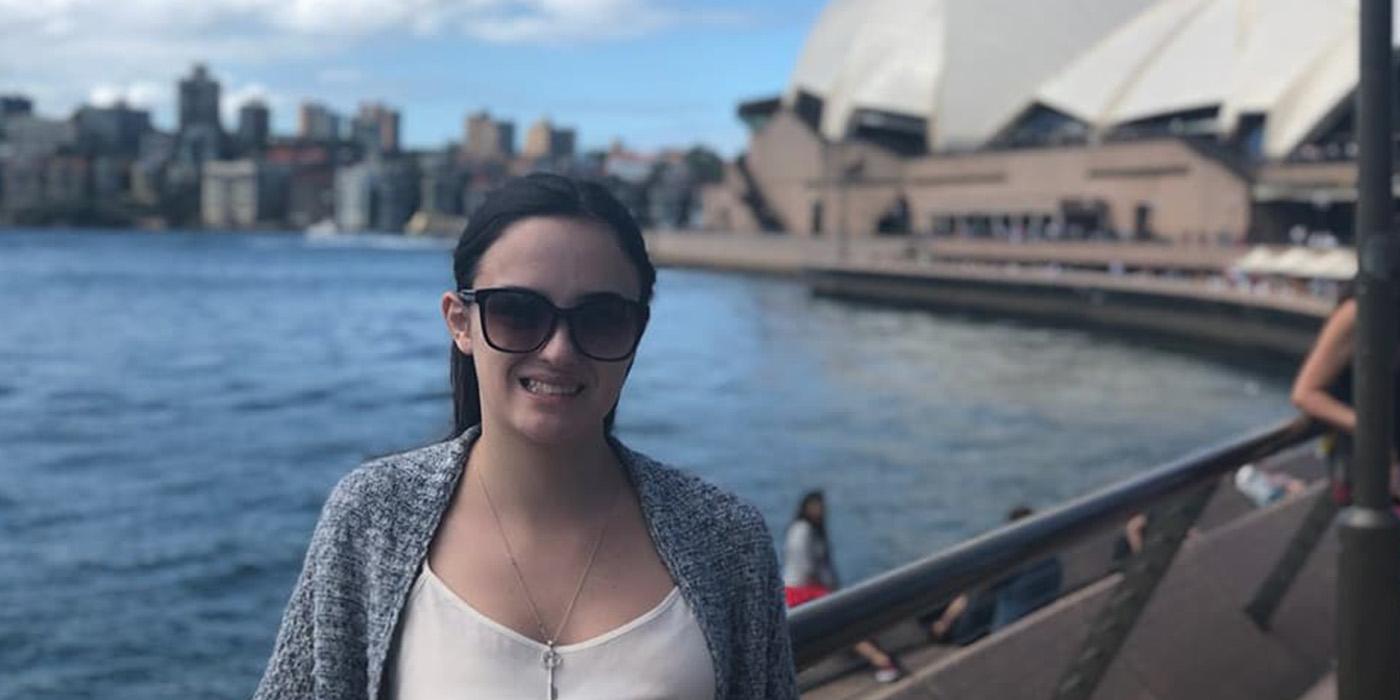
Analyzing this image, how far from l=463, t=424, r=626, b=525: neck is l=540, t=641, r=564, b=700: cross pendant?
0.13 m

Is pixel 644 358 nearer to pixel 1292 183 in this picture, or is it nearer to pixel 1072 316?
pixel 1072 316

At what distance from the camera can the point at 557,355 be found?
133 cm

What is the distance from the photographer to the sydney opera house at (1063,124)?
140 feet

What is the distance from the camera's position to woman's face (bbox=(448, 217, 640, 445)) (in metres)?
1.34

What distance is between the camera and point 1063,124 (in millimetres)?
53969

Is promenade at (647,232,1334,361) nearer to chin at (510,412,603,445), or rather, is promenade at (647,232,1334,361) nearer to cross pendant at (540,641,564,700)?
chin at (510,412,603,445)

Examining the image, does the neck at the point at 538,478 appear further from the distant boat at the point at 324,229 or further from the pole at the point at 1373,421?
the distant boat at the point at 324,229

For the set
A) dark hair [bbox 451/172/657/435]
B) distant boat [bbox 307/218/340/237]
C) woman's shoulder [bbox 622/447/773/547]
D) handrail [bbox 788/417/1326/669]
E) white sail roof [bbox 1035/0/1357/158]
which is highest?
white sail roof [bbox 1035/0/1357/158]

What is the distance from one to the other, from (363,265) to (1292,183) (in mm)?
59451

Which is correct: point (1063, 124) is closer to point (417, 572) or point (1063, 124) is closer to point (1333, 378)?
point (1333, 378)

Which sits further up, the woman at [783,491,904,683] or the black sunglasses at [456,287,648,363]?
the black sunglasses at [456,287,648,363]

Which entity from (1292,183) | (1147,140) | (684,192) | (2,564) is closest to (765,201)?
(1147,140)

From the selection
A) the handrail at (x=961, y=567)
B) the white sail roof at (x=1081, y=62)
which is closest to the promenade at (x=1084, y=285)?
the white sail roof at (x=1081, y=62)

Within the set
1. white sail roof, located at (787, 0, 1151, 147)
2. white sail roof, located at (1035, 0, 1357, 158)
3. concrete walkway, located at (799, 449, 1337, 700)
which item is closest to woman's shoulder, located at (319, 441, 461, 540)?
concrete walkway, located at (799, 449, 1337, 700)
